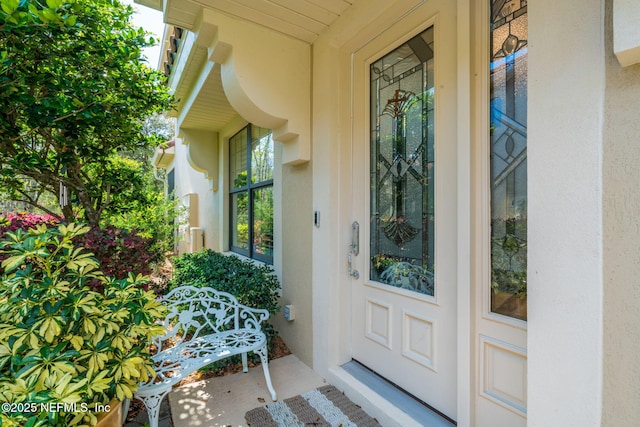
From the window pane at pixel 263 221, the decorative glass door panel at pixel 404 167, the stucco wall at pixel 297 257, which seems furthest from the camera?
the window pane at pixel 263 221

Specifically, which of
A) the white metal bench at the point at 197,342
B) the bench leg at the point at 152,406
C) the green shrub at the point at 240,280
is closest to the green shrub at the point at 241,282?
the green shrub at the point at 240,280

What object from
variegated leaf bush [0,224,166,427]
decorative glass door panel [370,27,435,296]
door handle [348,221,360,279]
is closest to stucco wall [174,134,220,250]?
door handle [348,221,360,279]

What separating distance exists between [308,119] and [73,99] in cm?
180

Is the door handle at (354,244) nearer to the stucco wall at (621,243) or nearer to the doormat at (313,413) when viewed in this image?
the doormat at (313,413)

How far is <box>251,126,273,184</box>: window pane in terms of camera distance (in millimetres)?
4111

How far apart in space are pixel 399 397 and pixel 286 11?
2.77 metres

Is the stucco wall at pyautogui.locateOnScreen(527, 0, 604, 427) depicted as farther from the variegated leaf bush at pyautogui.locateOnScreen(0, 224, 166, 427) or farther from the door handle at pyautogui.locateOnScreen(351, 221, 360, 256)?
the variegated leaf bush at pyautogui.locateOnScreen(0, 224, 166, 427)

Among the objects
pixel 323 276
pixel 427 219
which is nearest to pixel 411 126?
pixel 427 219

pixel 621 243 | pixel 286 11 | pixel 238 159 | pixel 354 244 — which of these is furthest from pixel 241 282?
pixel 238 159

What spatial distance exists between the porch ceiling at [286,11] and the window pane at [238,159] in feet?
8.55

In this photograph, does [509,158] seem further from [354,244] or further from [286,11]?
[286,11]

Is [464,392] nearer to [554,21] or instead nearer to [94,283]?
[554,21]

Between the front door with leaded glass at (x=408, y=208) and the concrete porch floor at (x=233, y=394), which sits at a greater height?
the front door with leaded glass at (x=408, y=208)

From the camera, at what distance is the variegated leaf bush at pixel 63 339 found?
3.69ft
